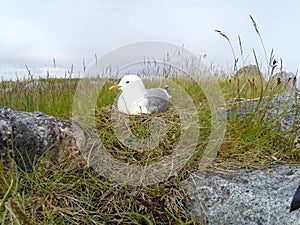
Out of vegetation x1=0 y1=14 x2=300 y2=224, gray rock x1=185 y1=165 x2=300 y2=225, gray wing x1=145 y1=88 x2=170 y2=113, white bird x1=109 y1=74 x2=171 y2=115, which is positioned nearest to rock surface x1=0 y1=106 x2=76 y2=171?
vegetation x1=0 y1=14 x2=300 y2=224

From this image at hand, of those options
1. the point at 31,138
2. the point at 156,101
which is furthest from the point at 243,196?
the point at 31,138

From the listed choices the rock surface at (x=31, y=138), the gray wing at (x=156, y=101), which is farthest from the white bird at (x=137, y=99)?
the rock surface at (x=31, y=138)

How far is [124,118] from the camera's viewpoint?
275 centimetres

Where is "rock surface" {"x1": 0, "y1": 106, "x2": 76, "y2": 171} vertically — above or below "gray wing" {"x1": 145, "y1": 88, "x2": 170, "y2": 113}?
below

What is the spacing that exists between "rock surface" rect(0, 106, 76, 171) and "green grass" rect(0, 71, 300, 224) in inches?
3.6

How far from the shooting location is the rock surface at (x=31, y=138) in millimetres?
2086

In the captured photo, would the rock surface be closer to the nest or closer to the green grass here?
the green grass

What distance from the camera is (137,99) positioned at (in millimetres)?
2787

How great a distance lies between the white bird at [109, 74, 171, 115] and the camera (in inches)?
108

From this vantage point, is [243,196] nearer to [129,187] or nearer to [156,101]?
[129,187]

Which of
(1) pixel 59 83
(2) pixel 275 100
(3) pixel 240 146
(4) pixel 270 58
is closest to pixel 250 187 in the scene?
(3) pixel 240 146

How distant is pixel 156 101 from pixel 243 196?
3.98 ft

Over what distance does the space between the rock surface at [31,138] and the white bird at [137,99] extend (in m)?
0.63

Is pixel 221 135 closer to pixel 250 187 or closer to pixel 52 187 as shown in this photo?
pixel 250 187
